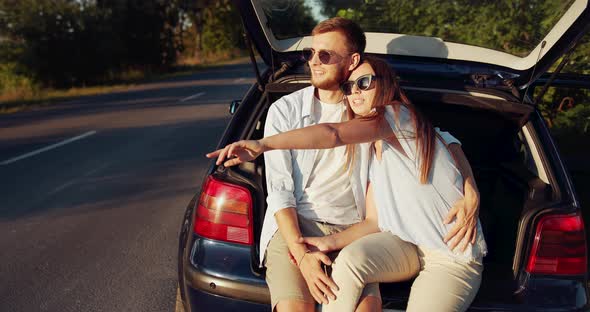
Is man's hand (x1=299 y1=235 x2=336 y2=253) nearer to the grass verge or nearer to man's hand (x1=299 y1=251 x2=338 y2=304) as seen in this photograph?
man's hand (x1=299 y1=251 x2=338 y2=304)

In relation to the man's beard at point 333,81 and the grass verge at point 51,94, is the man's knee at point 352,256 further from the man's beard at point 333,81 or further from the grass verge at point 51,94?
the grass verge at point 51,94

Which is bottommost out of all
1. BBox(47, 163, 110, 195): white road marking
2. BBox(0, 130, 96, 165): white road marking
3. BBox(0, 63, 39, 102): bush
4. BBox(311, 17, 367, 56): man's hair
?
BBox(0, 63, 39, 102): bush

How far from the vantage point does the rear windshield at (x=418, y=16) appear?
3404 mm

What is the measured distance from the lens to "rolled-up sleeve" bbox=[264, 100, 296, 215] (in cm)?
266

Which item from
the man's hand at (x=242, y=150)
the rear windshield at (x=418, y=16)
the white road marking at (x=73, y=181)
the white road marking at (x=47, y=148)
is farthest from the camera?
the white road marking at (x=47, y=148)

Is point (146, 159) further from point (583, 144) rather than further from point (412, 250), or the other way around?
point (412, 250)

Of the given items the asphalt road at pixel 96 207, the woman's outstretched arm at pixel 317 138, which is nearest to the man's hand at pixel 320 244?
the woman's outstretched arm at pixel 317 138

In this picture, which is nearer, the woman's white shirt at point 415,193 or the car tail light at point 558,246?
the woman's white shirt at point 415,193

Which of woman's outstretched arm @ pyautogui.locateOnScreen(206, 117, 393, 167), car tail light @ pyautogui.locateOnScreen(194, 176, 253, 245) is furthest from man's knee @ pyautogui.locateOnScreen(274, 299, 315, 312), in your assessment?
woman's outstretched arm @ pyautogui.locateOnScreen(206, 117, 393, 167)

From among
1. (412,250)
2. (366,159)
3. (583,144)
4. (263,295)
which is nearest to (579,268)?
(412,250)

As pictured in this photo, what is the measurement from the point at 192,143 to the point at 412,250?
7.20 meters

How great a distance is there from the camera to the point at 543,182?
2.83 m

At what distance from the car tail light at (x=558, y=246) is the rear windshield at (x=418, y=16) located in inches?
42.0

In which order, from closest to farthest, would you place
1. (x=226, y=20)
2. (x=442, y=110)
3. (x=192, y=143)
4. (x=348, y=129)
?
1. (x=348, y=129)
2. (x=442, y=110)
3. (x=192, y=143)
4. (x=226, y=20)
